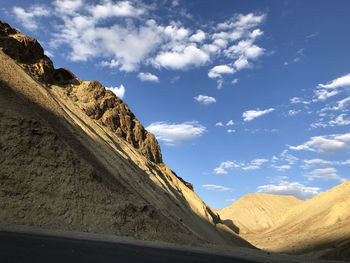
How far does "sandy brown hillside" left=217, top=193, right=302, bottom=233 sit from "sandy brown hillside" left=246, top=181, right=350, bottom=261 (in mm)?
21449

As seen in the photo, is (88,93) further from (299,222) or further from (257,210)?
(257,210)

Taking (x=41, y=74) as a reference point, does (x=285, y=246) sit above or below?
below

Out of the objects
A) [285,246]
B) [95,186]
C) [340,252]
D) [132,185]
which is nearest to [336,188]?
[285,246]

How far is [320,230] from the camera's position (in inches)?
1850

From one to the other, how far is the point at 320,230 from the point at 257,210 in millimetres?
68969

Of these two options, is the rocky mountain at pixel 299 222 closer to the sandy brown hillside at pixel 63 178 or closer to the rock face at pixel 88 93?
the sandy brown hillside at pixel 63 178

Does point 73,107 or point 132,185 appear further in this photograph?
point 73,107

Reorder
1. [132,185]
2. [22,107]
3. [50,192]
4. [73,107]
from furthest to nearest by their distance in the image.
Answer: [73,107] → [132,185] → [22,107] → [50,192]

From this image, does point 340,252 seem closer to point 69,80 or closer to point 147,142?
point 147,142

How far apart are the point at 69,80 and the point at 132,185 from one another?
25713 millimetres

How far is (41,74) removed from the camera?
134 ft

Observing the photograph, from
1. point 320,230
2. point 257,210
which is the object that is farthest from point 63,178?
point 257,210

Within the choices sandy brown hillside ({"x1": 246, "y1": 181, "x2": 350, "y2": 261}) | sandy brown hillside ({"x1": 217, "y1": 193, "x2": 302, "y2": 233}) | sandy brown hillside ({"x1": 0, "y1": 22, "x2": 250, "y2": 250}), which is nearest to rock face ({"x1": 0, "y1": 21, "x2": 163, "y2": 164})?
sandy brown hillside ({"x1": 0, "y1": 22, "x2": 250, "y2": 250})

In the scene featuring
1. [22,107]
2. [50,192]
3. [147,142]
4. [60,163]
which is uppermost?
[147,142]
